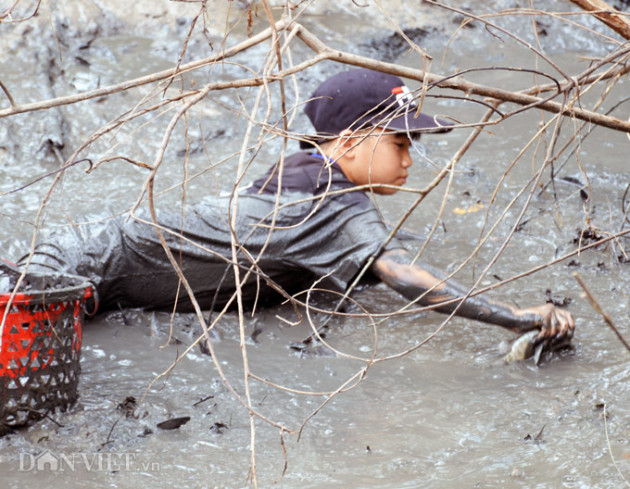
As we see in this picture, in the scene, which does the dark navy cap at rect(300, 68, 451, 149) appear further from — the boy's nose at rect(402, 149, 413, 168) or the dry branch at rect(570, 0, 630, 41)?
the dry branch at rect(570, 0, 630, 41)

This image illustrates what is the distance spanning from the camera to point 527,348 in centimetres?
294

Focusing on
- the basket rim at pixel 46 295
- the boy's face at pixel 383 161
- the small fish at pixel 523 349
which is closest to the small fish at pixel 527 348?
the small fish at pixel 523 349

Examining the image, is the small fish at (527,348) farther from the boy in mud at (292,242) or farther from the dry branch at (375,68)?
the dry branch at (375,68)

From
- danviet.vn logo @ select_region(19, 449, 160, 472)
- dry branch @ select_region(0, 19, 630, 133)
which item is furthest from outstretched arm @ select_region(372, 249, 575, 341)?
danviet.vn logo @ select_region(19, 449, 160, 472)

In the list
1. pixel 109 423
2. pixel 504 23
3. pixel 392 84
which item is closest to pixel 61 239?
pixel 109 423

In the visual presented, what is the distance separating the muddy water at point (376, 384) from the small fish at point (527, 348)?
0.03 m

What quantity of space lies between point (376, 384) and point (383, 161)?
42.9 inches

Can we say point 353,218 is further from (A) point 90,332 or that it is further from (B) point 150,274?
(A) point 90,332

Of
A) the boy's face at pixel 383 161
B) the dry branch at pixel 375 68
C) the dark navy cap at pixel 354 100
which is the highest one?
the dry branch at pixel 375 68

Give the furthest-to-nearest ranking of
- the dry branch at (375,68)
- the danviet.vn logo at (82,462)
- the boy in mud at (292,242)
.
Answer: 1. the boy in mud at (292,242)
2. the danviet.vn logo at (82,462)
3. the dry branch at (375,68)

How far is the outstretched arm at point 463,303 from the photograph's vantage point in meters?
2.97

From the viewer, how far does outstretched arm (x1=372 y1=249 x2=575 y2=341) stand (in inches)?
117

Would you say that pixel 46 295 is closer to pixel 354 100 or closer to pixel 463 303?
pixel 463 303

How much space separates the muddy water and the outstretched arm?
135 mm
